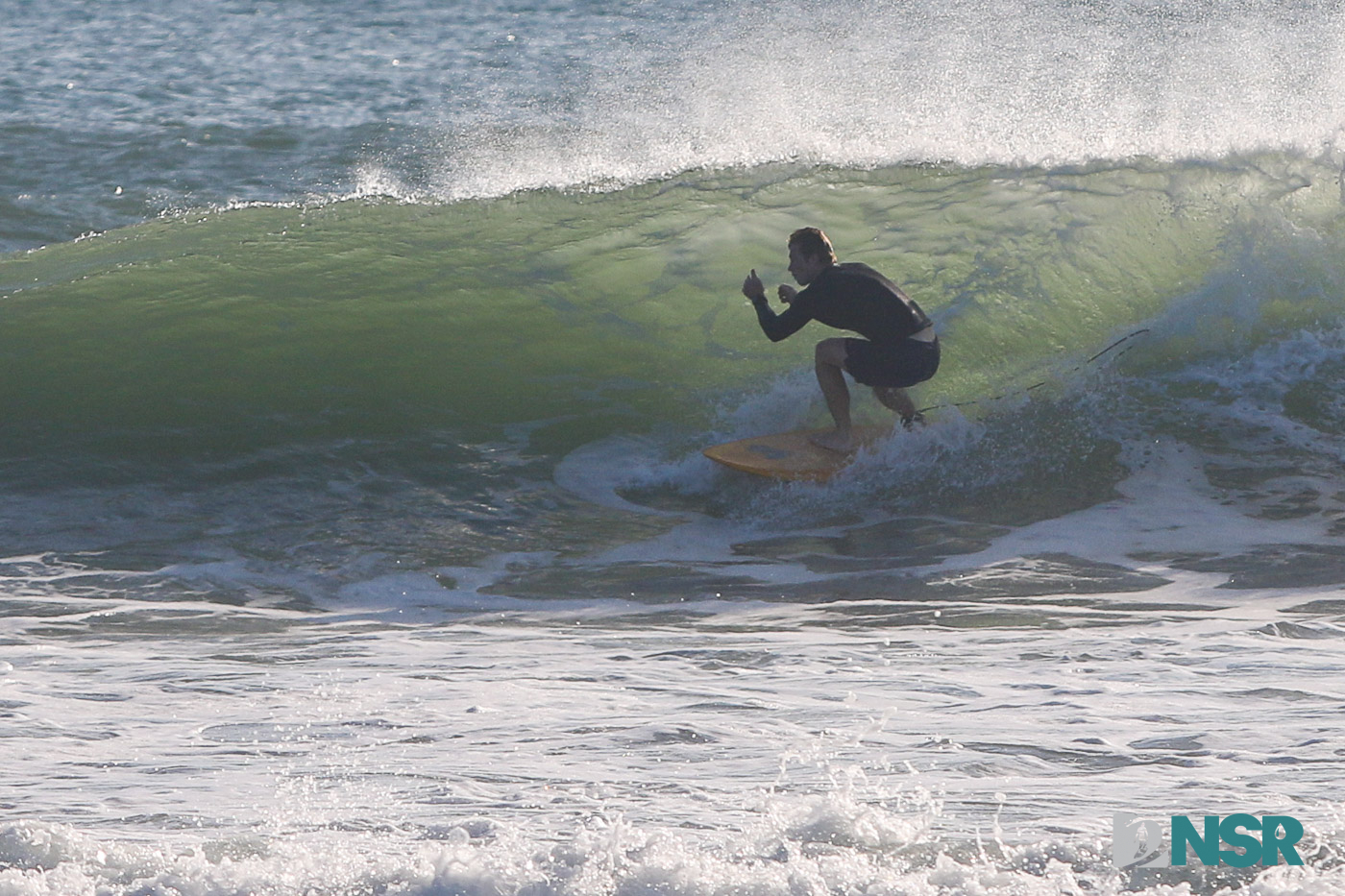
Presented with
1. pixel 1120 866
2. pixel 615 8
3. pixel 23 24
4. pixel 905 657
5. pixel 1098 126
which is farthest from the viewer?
pixel 615 8

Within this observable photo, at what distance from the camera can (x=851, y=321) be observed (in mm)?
6887

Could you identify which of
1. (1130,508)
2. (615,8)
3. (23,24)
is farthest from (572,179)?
(23,24)

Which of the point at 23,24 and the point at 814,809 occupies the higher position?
the point at 23,24

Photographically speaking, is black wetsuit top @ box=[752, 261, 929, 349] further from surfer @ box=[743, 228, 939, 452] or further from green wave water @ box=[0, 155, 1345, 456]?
green wave water @ box=[0, 155, 1345, 456]

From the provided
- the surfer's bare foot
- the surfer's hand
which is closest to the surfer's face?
the surfer's hand

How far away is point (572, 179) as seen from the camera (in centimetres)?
1189

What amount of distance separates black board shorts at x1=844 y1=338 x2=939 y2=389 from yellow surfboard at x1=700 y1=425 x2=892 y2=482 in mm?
376

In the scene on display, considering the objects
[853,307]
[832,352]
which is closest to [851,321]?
[853,307]

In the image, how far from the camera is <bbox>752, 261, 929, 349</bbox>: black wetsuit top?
6.83 metres

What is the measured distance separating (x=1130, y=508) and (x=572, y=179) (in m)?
6.45

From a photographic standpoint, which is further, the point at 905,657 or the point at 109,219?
the point at 109,219

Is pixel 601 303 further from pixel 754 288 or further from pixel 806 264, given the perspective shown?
pixel 754 288

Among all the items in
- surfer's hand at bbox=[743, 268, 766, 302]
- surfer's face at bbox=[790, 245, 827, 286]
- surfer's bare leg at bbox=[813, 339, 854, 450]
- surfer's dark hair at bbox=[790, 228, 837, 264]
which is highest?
surfer's dark hair at bbox=[790, 228, 837, 264]

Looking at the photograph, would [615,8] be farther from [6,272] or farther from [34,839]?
[34,839]
